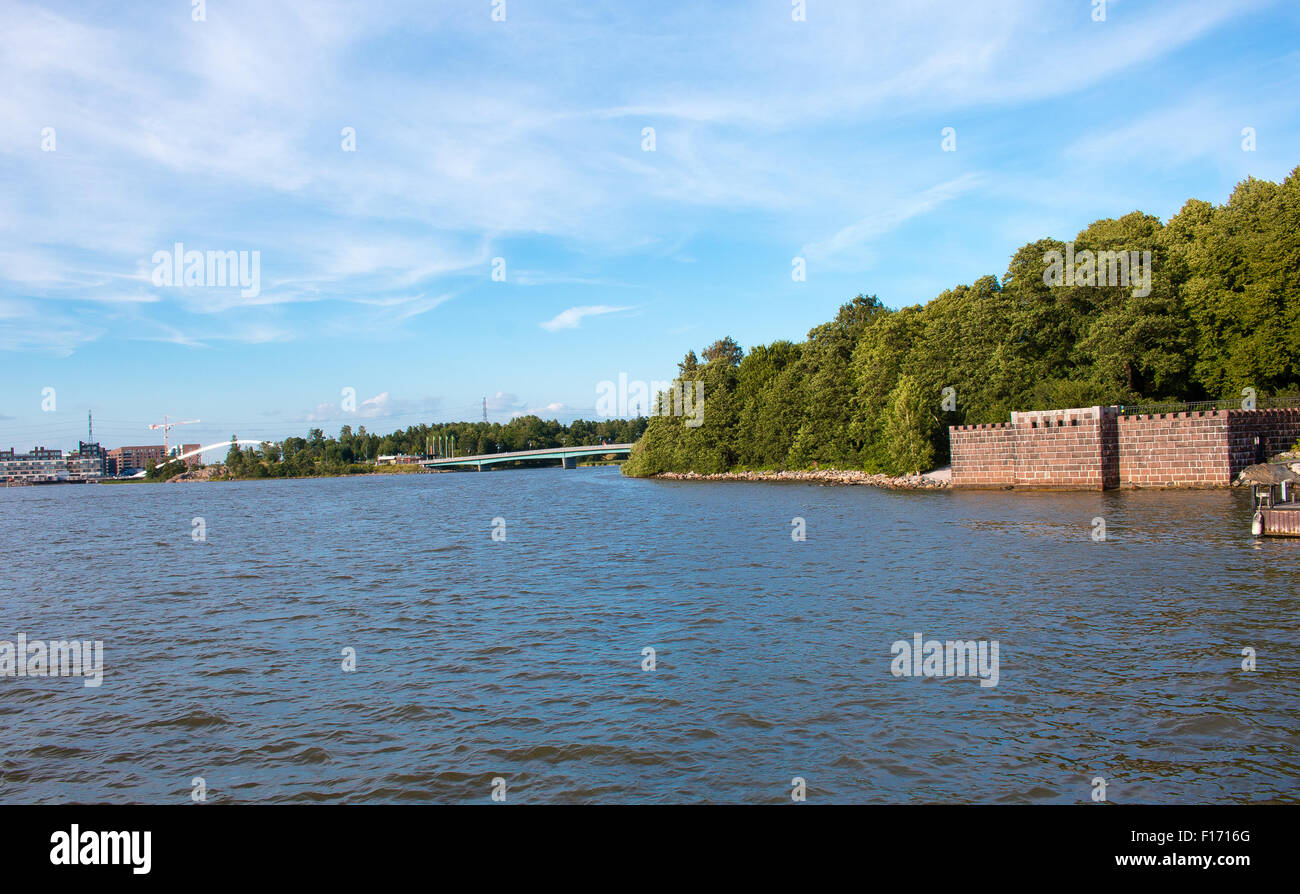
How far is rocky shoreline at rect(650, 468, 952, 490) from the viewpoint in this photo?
240 feet

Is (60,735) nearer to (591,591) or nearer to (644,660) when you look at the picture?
(644,660)

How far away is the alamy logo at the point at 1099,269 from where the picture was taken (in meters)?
62.6

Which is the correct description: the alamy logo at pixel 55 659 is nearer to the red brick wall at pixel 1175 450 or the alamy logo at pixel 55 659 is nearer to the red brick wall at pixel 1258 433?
the red brick wall at pixel 1175 450

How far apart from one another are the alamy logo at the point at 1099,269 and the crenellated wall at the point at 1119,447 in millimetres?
13326

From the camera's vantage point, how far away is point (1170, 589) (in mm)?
20797

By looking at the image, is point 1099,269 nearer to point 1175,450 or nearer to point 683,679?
point 1175,450

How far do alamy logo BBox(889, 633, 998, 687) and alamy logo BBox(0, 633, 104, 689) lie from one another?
16.4 metres

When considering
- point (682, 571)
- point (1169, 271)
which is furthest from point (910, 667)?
point (1169, 271)

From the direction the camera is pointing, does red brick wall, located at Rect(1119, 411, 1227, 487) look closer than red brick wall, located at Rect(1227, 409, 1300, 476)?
No
